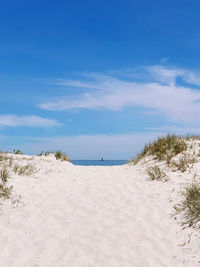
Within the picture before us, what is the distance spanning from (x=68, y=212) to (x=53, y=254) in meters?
2.04

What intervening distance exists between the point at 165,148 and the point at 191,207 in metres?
7.10

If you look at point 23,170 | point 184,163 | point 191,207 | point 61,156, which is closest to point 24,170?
point 23,170

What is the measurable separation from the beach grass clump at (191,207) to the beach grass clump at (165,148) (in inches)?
168

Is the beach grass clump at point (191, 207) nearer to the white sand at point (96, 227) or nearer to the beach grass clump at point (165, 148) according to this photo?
the white sand at point (96, 227)

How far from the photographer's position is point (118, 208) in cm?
763

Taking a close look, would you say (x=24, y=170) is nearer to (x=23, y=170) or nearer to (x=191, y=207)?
(x=23, y=170)

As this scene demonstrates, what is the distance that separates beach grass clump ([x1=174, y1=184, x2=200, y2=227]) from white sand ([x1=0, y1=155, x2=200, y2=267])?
26 cm

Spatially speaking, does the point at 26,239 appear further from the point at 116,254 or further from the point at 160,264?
the point at 160,264

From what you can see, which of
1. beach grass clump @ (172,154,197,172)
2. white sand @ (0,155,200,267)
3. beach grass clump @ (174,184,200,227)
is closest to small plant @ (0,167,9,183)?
white sand @ (0,155,200,267)

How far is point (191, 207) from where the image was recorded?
6.55 meters

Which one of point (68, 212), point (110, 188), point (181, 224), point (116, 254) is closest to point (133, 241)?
point (116, 254)

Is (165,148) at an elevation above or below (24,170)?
above

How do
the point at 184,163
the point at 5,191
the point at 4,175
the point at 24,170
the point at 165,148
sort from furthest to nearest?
the point at 165,148
the point at 24,170
the point at 184,163
the point at 4,175
the point at 5,191

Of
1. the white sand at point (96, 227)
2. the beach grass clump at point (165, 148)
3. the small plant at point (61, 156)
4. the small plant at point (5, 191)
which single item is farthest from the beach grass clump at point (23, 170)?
the small plant at point (61, 156)
